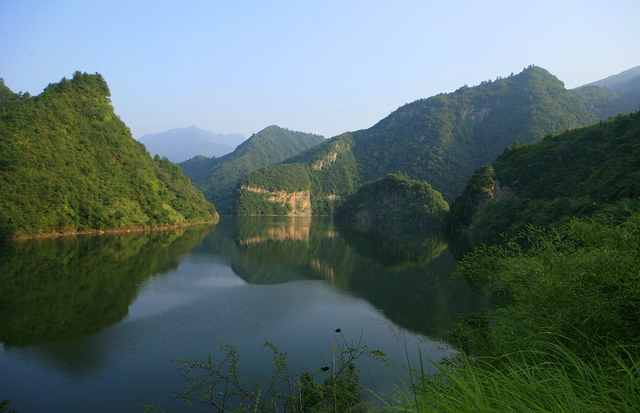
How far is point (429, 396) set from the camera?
2518 millimetres

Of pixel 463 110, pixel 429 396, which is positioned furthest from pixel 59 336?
pixel 463 110

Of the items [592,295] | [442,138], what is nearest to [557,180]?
[592,295]

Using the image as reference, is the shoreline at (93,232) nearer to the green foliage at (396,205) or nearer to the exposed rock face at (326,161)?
the green foliage at (396,205)

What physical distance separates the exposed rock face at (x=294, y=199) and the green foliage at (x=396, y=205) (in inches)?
1313

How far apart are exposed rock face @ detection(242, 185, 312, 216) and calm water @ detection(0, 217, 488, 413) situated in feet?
310

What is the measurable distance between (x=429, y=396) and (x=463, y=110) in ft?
497

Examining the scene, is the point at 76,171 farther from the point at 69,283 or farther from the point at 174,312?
the point at 174,312

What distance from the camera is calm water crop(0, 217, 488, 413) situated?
10.9m

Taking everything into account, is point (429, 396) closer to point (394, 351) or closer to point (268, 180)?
point (394, 351)

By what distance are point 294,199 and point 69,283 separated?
380ft

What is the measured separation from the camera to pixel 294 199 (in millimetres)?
137750

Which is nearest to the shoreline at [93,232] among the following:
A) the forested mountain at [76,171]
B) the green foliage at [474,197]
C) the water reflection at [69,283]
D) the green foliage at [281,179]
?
the forested mountain at [76,171]

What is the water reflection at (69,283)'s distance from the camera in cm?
1528

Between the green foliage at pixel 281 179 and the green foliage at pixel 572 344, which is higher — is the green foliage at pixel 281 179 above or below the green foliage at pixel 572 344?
above
